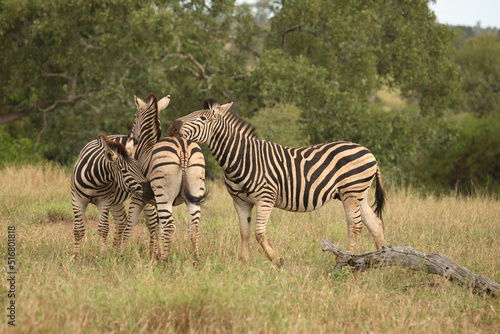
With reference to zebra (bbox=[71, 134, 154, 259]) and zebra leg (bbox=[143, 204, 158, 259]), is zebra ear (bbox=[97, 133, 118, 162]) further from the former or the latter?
zebra leg (bbox=[143, 204, 158, 259])

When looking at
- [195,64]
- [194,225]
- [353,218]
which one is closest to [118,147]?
[194,225]

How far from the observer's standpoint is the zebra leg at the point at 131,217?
21.0 ft

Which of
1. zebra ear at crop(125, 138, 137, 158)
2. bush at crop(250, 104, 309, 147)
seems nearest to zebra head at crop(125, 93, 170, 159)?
zebra ear at crop(125, 138, 137, 158)

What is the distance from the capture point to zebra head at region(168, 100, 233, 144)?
5868mm

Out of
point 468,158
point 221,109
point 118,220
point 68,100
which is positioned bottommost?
point 118,220

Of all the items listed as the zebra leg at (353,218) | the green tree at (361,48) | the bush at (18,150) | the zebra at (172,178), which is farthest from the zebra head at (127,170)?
the bush at (18,150)

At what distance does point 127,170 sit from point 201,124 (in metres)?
1.06

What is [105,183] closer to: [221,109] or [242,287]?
[221,109]

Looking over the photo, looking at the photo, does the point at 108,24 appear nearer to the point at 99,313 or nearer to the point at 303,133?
the point at 303,133

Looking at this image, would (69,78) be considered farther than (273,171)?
Yes

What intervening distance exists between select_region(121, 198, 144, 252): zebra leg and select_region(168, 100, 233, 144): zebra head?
114 cm

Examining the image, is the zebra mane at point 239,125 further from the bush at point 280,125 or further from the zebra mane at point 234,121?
the bush at point 280,125

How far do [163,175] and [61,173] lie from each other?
6.63 m

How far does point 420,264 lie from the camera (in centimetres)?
539
